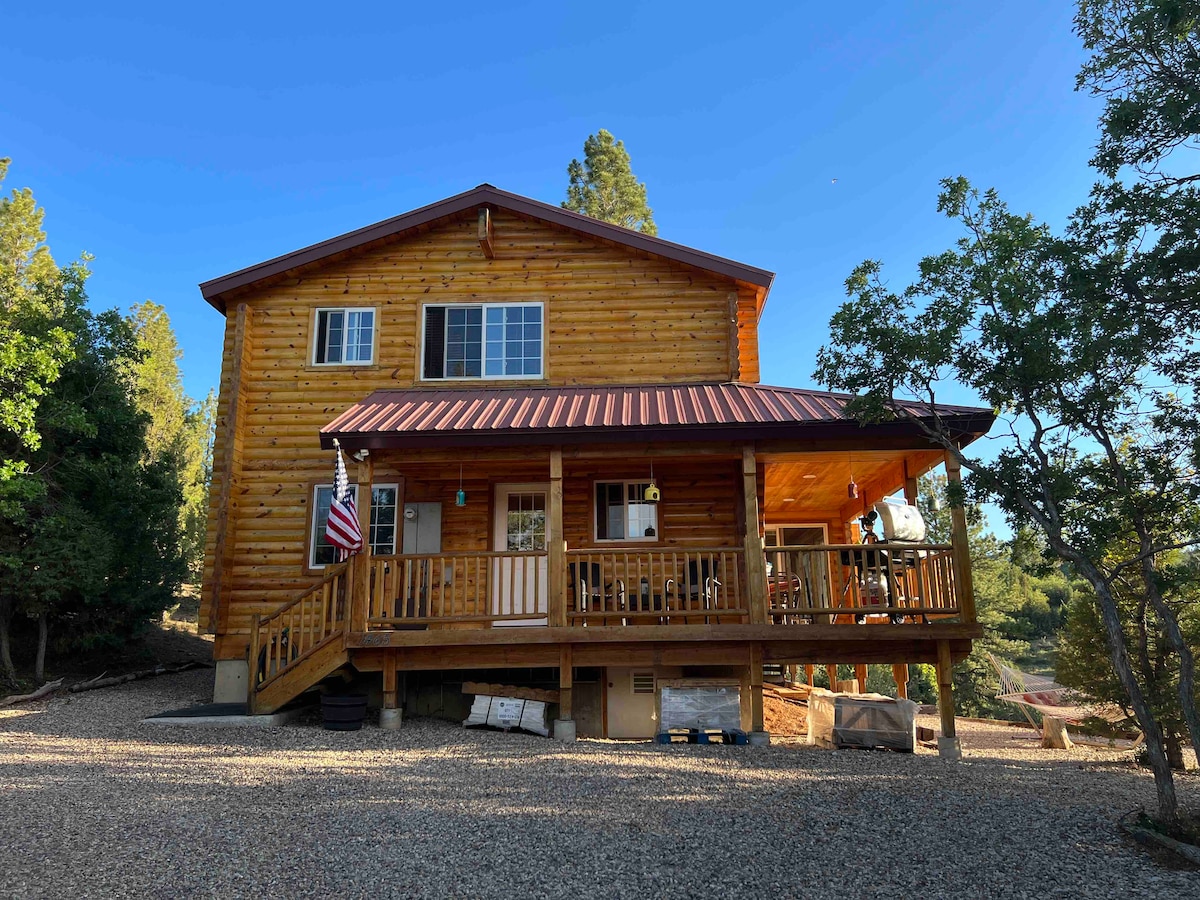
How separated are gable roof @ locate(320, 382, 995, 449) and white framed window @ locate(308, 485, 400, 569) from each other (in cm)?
148

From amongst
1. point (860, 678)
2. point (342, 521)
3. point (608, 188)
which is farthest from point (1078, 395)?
point (608, 188)

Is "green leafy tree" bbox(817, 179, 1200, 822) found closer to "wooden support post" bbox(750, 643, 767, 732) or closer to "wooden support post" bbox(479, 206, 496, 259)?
"wooden support post" bbox(750, 643, 767, 732)

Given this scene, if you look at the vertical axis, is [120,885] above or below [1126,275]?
below

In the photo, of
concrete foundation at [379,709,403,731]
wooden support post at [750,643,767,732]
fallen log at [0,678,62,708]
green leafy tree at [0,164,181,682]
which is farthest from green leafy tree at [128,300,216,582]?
wooden support post at [750,643,767,732]

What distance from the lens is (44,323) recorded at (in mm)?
15320

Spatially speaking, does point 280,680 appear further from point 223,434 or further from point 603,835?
point 603,835

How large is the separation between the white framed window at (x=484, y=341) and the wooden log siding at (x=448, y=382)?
19cm

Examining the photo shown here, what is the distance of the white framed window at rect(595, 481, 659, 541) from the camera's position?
1304 cm

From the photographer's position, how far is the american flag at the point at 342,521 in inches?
414

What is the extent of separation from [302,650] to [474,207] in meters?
7.63

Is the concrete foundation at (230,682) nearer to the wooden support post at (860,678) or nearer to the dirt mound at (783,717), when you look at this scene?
the dirt mound at (783,717)

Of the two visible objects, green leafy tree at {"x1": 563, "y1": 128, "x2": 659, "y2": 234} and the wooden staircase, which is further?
green leafy tree at {"x1": 563, "y1": 128, "x2": 659, "y2": 234}

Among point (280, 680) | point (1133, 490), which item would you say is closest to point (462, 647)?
point (280, 680)

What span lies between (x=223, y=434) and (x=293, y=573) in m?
2.47
